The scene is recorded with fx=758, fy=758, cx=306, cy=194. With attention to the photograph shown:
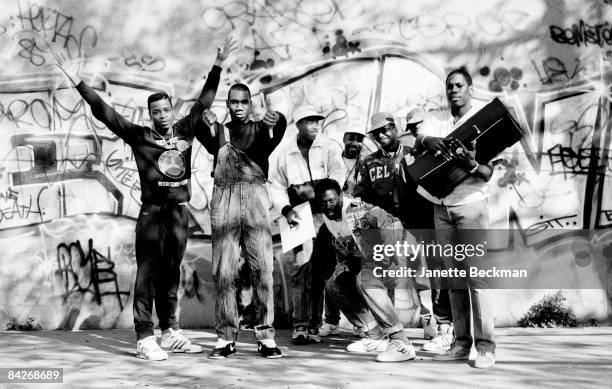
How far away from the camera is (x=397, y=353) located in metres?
5.99

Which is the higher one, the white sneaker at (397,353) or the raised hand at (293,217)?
the raised hand at (293,217)

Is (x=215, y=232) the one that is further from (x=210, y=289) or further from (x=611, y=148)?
(x=611, y=148)

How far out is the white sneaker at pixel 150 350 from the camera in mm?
6168

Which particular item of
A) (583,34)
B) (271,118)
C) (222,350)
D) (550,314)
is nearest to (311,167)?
(271,118)

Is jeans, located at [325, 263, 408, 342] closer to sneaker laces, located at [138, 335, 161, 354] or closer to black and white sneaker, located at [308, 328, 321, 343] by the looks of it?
black and white sneaker, located at [308, 328, 321, 343]

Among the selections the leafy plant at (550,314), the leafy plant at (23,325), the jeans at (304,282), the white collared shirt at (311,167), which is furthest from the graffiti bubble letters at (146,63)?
the leafy plant at (550,314)

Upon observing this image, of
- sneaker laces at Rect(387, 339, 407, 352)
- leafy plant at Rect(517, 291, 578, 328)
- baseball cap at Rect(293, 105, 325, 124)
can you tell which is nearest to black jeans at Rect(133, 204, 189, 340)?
baseball cap at Rect(293, 105, 325, 124)

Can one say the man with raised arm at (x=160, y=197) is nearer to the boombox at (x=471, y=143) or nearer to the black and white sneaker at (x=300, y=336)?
the black and white sneaker at (x=300, y=336)

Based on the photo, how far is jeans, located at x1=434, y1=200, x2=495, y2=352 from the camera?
18.7 ft

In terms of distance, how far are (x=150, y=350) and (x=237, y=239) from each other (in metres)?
A: 1.15

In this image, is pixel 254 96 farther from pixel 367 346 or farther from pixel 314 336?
pixel 367 346

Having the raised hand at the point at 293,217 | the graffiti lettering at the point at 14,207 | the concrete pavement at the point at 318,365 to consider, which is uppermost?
the graffiti lettering at the point at 14,207

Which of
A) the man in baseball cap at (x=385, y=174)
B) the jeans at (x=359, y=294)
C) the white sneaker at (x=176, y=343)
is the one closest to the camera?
the jeans at (x=359, y=294)

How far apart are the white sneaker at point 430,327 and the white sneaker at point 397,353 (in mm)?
832
